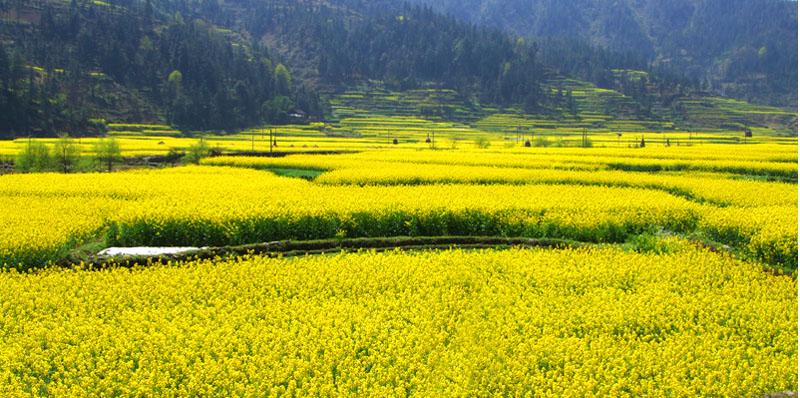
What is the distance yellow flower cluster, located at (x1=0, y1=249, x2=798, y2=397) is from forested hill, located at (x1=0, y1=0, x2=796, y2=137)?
68.7 metres

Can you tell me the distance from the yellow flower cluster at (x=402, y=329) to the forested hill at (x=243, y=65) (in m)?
68.7

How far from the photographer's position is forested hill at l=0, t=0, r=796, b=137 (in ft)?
273

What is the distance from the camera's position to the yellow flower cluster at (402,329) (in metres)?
7.21

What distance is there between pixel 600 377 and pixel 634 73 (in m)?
164

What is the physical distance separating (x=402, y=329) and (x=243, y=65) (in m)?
112

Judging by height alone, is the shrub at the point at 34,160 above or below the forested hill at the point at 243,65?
below

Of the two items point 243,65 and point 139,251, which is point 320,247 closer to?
point 139,251

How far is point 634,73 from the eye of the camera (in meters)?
156

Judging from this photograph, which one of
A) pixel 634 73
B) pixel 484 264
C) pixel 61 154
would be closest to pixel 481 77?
pixel 634 73

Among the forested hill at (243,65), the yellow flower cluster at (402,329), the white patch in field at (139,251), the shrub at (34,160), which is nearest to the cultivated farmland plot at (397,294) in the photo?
the yellow flower cluster at (402,329)

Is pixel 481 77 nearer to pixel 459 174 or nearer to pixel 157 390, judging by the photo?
pixel 459 174

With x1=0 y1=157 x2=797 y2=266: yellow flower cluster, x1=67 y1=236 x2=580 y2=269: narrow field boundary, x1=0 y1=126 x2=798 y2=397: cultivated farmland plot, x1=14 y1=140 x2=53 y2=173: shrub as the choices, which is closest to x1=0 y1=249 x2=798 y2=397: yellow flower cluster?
x1=0 y1=126 x2=798 y2=397: cultivated farmland plot

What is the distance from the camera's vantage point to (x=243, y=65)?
11294 centimetres

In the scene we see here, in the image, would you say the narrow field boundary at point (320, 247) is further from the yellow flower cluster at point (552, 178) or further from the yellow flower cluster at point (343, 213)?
the yellow flower cluster at point (552, 178)
